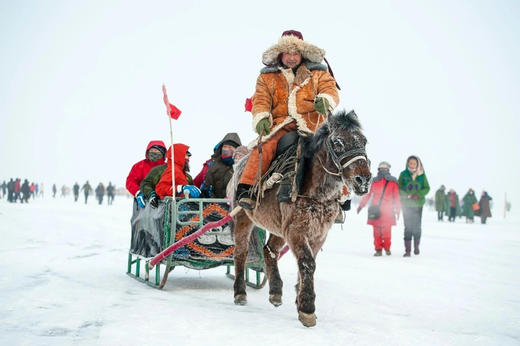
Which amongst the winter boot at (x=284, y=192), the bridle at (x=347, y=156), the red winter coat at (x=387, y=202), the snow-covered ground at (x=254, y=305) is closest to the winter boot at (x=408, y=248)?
the red winter coat at (x=387, y=202)

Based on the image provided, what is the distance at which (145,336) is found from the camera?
4121 mm

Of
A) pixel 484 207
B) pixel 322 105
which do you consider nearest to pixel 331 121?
pixel 322 105

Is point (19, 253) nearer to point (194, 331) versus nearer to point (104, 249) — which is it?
point (104, 249)

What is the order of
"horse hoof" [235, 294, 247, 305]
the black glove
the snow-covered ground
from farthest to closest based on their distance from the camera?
"horse hoof" [235, 294, 247, 305]
the black glove
the snow-covered ground

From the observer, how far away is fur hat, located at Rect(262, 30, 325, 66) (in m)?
5.53

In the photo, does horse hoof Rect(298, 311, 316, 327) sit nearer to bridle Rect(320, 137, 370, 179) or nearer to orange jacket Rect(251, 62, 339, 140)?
bridle Rect(320, 137, 370, 179)

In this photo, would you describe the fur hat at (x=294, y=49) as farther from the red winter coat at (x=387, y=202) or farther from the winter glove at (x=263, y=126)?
the red winter coat at (x=387, y=202)

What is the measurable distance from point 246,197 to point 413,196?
26.3ft

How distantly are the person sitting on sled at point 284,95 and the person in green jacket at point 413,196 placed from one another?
7407 millimetres

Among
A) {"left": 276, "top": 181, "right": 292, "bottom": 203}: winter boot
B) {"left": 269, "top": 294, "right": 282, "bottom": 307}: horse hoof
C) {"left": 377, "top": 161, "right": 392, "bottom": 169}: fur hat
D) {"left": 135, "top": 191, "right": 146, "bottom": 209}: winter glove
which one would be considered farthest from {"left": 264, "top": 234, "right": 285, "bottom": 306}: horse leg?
{"left": 377, "top": 161, "right": 392, "bottom": 169}: fur hat

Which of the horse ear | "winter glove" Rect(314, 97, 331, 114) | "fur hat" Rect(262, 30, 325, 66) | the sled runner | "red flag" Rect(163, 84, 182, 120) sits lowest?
the sled runner

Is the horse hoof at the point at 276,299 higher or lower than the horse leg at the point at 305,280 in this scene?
lower

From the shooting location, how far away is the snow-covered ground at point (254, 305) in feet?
13.9

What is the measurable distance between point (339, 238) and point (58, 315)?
12.9 metres
